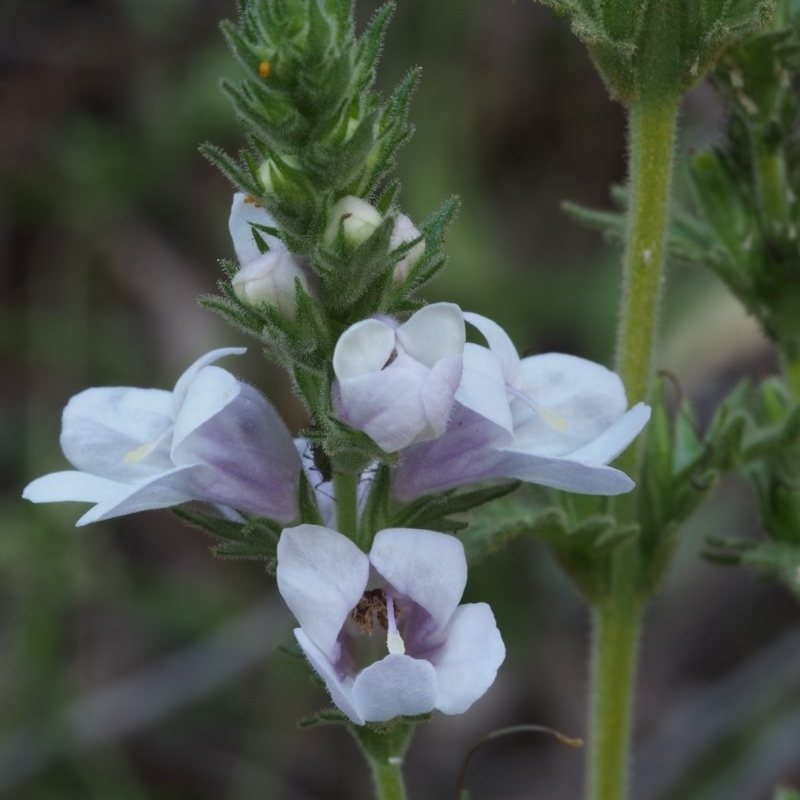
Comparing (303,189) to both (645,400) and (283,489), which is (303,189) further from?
(645,400)

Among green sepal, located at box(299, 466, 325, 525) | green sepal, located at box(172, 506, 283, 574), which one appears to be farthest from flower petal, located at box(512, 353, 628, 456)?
green sepal, located at box(172, 506, 283, 574)

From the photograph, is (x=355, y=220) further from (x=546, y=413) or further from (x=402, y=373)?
(x=546, y=413)

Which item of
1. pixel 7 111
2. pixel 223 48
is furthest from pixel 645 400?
pixel 7 111

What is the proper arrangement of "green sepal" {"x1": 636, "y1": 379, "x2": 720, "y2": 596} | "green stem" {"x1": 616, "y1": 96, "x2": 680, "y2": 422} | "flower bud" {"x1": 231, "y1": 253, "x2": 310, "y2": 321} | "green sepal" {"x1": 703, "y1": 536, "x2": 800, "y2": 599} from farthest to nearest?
1. "green sepal" {"x1": 703, "y1": 536, "x2": 800, "y2": 599}
2. "green sepal" {"x1": 636, "y1": 379, "x2": 720, "y2": 596}
3. "green stem" {"x1": 616, "y1": 96, "x2": 680, "y2": 422}
4. "flower bud" {"x1": 231, "y1": 253, "x2": 310, "y2": 321}

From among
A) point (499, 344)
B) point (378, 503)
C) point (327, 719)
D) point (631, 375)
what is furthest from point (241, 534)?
point (631, 375)

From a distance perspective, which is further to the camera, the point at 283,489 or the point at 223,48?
the point at 223,48

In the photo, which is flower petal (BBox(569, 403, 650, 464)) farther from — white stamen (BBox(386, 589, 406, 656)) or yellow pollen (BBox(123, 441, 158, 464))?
yellow pollen (BBox(123, 441, 158, 464))
